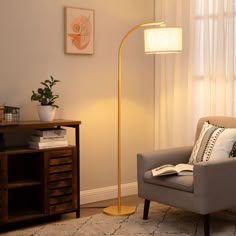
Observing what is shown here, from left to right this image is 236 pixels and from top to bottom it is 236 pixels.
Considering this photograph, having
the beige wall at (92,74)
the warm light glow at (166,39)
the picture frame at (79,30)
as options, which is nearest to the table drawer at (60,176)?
the beige wall at (92,74)

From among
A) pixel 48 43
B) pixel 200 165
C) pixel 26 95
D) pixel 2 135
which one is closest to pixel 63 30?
pixel 48 43

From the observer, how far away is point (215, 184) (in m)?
3.35

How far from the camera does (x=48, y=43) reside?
4.18 meters

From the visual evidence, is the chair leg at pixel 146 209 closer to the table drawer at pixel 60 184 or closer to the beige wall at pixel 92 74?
the table drawer at pixel 60 184

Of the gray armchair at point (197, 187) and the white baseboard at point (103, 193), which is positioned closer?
the gray armchair at point (197, 187)

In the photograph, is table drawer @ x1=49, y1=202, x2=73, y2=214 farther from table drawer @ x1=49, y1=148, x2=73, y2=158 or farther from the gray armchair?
the gray armchair

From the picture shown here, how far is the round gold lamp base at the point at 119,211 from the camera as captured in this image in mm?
4035

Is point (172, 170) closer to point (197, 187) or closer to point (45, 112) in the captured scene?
point (197, 187)

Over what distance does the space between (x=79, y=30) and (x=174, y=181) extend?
1.69 m

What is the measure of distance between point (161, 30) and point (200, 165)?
1.26 metres

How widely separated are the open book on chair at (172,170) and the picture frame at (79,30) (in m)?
1.37

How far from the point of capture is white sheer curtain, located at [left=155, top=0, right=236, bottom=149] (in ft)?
13.8

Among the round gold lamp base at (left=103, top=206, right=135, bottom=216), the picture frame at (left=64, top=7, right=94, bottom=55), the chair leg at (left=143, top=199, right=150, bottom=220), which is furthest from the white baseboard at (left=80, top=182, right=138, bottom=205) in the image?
the picture frame at (left=64, top=7, right=94, bottom=55)

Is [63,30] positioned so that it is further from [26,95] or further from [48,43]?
[26,95]
